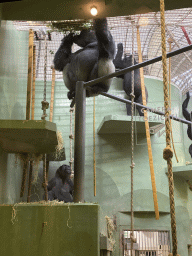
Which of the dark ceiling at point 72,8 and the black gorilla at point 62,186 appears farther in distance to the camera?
the black gorilla at point 62,186

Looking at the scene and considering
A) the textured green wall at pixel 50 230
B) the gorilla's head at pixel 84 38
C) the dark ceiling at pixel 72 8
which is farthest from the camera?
the gorilla's head at pixel 84 38

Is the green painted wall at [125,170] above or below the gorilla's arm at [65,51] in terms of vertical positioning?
below

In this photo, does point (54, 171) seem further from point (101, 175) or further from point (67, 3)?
point (67, 3)

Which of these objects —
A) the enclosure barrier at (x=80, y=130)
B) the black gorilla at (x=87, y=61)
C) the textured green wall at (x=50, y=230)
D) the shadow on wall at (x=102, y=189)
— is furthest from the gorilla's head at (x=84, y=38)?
the shadow on wall at (x=102, y=189)

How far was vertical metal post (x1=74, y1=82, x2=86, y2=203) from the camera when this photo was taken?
170 cm

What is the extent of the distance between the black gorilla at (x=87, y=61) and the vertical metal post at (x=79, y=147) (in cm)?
17

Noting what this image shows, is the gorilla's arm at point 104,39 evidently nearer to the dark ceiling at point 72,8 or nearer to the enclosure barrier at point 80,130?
the enclosure barrier at point 80,130

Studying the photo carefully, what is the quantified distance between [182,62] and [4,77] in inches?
92.4

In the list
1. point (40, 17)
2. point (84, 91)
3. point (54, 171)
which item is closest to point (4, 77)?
point (40, 17)

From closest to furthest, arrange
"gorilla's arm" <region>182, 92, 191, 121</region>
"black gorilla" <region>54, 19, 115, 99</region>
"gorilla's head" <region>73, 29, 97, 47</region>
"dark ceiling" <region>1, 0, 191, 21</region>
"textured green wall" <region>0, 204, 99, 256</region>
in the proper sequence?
"textured green wall" <region>0, 204, 99, 256</region> < "dark ceiling" <region>1, 0, 191, 21</region> < "black gorilla" <region>54, 19, 115, 99</region> < "gorilla's head" <region>73, 29, 97, 47</region> < "gorilla's arm" <region>182, 92, 191, 121</region>

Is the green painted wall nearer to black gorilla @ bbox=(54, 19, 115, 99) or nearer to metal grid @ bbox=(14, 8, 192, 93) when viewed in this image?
metal grid @ bbox=(14, 8, 192, 93)

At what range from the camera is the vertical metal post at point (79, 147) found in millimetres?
1702

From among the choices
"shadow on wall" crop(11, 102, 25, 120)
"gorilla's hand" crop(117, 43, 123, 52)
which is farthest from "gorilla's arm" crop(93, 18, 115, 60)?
"gorilla's hand" crop(117, 43, 123, 52)

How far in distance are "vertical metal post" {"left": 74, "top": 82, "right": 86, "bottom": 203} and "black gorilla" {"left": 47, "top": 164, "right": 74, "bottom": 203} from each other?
124cm
